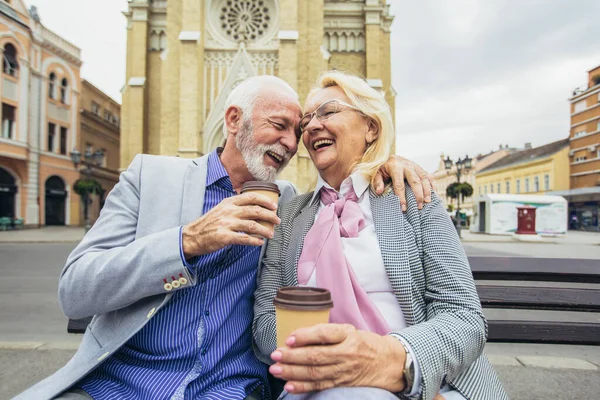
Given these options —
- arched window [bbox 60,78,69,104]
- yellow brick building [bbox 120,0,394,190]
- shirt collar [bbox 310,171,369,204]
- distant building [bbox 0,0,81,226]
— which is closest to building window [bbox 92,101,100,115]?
distant building [bbox 0,0,81,226]

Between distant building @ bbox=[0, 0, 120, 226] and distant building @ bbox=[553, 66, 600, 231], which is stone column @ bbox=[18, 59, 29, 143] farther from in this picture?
distant building @ bbox=[553, 66, 600, 231]

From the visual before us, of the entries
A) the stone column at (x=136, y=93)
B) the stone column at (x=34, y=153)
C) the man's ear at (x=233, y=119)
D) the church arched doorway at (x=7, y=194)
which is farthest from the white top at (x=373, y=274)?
the stone column at (x=34, y=153)

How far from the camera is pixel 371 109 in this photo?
203cm

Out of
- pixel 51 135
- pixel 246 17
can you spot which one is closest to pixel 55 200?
pixel 51 135

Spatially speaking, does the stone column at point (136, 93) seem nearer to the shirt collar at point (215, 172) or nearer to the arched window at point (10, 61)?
the arched window at point (10, 61)

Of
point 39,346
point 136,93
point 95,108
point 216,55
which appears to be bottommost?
point 39,346

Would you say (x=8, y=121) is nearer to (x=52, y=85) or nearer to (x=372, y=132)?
(x=52, y=85)

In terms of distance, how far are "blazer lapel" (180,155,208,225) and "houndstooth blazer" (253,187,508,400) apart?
40 cm

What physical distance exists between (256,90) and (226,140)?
1.13ft

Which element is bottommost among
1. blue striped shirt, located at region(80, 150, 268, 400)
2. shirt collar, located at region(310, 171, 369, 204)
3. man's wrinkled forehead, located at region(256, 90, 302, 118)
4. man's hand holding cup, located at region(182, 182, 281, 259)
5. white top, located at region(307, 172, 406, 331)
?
blue striped shirt, located at region(80, 150, 268, 400)

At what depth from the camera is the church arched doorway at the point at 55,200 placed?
29.3 meters

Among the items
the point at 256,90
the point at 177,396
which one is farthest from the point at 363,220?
the point at 177,396

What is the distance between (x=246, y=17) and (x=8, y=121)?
649 inches

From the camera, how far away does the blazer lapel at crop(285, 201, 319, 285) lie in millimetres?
1832
